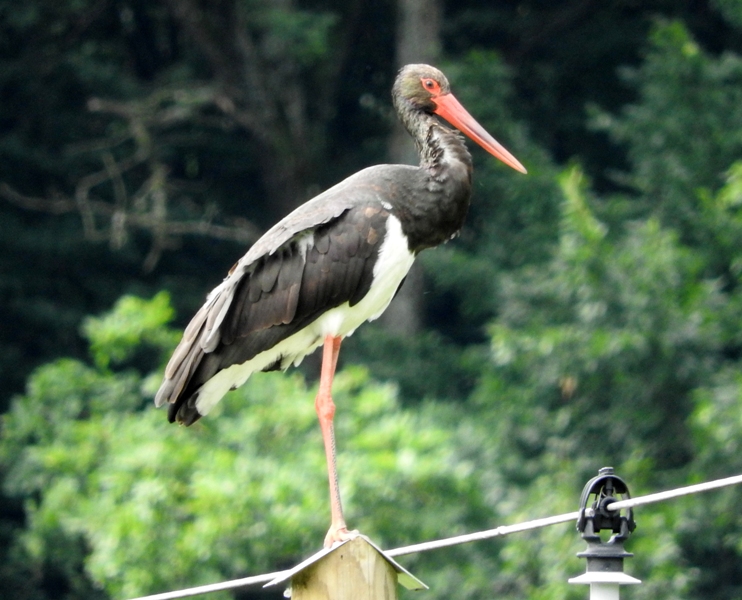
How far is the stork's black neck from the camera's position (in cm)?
431

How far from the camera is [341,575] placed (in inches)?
118

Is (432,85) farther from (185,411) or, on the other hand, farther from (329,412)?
(185,411)

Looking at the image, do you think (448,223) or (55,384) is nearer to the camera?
(448,223)

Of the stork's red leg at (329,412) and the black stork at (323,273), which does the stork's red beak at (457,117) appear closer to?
the black stork at (323,273)

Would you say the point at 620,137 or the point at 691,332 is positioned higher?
the point at 620,137

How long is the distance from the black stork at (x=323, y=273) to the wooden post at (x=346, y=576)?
1.09 meters

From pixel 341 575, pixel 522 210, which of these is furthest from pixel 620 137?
pixel 341 575

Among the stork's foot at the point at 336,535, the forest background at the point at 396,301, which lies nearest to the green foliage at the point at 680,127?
the forest background at the point at 396,301

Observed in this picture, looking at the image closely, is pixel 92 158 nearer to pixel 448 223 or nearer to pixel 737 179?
pixel 737 179

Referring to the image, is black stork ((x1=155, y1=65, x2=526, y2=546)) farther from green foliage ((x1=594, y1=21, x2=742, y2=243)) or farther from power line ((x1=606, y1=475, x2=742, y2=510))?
green foliage ((x1=594, y1=21, x2=742, y2=243))

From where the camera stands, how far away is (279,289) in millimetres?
4285

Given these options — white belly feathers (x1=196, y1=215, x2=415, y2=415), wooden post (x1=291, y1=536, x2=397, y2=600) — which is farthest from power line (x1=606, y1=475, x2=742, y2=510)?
white belly feathers (x1=196, y1=215, x2=415, y2=415)

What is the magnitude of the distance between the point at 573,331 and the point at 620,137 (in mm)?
2086

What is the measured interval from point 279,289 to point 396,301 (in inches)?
309
